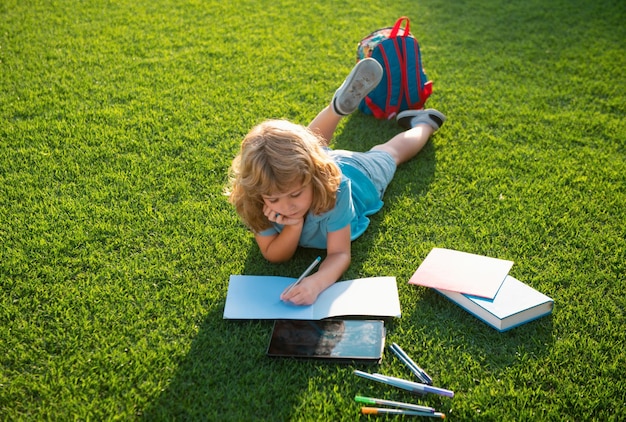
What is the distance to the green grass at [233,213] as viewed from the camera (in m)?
2.26

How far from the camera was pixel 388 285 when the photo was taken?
2691 mm

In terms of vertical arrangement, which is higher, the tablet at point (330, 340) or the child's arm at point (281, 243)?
the child's arm at point (281, 243)

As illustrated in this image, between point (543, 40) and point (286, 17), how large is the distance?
233cm

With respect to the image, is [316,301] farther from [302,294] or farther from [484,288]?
[484,288]

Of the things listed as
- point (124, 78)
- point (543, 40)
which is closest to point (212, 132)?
point (124, 78)

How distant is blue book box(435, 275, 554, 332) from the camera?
96.9 inches

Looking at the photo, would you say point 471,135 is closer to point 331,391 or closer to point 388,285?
point 388,285

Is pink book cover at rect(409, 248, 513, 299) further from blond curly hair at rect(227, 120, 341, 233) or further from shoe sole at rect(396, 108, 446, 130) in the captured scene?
shoe sole at rect(396, 108, 446, 130)

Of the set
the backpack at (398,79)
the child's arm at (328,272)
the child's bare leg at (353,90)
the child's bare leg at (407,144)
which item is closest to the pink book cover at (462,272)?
the child's arm at (328,272)

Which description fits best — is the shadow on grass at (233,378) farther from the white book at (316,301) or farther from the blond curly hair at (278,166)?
the blond curly hair at (278,166)

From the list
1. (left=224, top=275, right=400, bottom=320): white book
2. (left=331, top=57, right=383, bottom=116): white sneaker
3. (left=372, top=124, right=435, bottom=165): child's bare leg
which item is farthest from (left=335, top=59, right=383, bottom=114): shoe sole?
(left=224, top=275, right=400, bottom=320): white book

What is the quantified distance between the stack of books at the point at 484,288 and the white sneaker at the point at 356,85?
1116 millimetres

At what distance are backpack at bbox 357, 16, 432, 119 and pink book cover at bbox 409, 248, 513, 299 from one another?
148 cm

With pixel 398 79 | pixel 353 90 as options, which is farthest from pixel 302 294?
pixel 398 79
